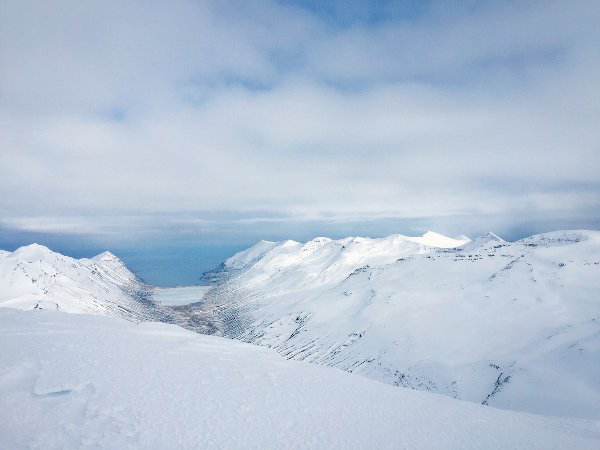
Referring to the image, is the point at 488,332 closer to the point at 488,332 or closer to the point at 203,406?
the point at 488,332

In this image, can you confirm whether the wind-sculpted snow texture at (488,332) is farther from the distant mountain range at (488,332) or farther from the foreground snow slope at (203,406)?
the foreground snow slope at (203,406)

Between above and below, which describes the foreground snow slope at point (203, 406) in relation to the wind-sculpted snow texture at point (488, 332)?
above

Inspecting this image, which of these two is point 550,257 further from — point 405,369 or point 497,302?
point 405,369

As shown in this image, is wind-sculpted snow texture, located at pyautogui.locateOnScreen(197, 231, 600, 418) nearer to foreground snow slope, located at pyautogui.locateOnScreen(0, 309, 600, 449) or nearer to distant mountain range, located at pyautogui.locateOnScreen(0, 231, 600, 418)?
distant mountain range, located at pyautogui.locateOnScreen(0, 231, 600, 418)

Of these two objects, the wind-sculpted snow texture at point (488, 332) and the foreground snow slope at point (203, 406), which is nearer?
the foreground snow slope at point (203, 406)

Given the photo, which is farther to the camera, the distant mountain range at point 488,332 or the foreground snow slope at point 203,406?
the distant mountain range at point 488,332

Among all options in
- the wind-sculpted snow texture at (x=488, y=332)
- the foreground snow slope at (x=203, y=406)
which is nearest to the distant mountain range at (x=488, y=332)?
the wind-sculpted snow texture at (x=488, y=332)

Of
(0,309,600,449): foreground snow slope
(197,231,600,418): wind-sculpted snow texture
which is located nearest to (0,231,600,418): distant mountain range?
(197,231,600,418): wind-sculpted snow texture

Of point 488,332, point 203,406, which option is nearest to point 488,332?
point 488,332
